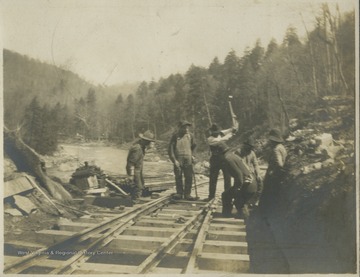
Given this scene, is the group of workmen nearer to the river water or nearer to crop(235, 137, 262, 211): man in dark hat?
crop(235, 137, 262, 211): man in dark hat

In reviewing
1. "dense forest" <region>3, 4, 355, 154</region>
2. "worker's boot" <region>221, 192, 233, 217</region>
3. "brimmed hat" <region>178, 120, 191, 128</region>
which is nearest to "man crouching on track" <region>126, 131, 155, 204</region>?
"dense forest" <region>3, 4, 355, 154</region>

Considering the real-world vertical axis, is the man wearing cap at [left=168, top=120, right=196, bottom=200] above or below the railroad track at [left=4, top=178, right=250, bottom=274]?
above

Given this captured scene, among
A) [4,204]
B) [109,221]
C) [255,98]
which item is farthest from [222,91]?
[4,204]

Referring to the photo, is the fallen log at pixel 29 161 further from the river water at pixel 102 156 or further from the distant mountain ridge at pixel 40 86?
the river water at pixel 102 156

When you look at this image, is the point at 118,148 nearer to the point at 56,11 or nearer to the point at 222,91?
the point at 222,91

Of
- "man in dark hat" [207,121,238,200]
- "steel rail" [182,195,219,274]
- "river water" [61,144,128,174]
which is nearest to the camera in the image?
"steel rail" [182,195,219,274]
